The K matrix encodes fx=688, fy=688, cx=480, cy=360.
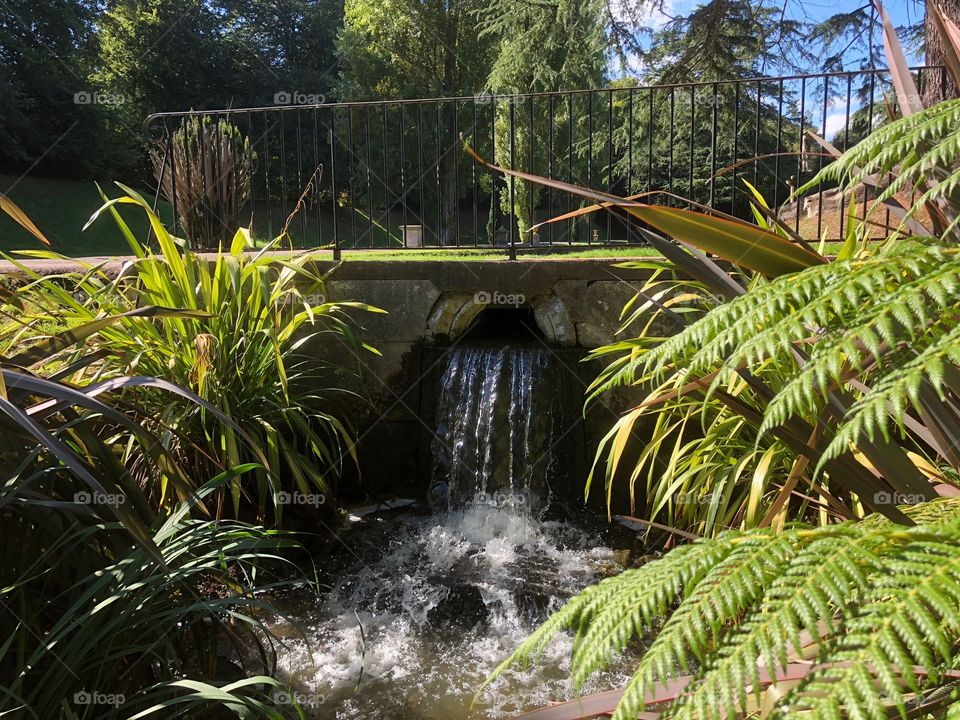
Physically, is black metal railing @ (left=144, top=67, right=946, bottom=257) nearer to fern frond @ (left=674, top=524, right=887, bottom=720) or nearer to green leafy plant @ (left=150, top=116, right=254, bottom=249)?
green leafy plant @ (left=150, top=116, right=254, bottom=249)

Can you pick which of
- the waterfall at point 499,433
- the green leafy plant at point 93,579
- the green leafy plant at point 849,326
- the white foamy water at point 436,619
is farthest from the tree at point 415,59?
the green leafy plant at point 849,326

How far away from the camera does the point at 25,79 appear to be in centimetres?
1769

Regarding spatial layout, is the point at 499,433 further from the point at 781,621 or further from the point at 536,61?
the point at 536,61

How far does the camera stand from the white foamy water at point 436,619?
2734mm

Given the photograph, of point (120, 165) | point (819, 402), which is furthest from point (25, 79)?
point (819, 402)

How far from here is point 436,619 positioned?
331cm

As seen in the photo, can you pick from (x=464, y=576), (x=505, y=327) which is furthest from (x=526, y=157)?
(x=464, y=576)

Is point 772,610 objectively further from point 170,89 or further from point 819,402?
point 170,89

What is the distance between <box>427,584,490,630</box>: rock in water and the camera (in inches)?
129

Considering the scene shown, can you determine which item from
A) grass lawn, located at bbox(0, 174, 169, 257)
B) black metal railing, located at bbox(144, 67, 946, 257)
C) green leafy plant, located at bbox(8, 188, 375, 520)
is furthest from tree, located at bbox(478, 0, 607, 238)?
grass lawn, located at bbox(0, 174, 169, 257)

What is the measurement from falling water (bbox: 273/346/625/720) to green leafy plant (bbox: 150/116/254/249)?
2.31 metres

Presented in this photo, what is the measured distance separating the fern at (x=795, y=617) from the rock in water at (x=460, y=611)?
246 cm

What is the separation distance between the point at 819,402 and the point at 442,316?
316 cm

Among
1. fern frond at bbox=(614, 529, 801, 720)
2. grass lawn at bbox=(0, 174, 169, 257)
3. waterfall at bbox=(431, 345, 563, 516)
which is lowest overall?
waterfall at bbox=(431, 345, 563, 516)
